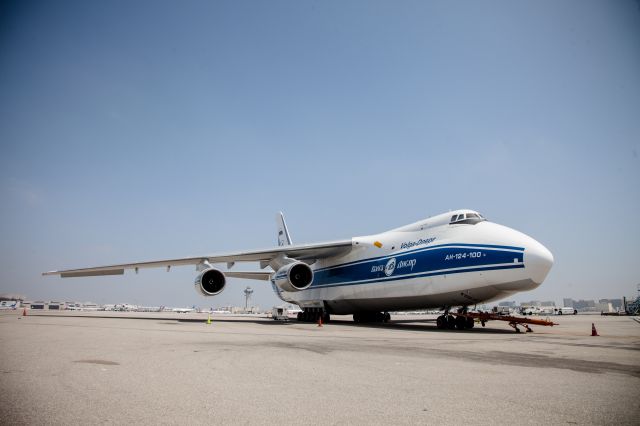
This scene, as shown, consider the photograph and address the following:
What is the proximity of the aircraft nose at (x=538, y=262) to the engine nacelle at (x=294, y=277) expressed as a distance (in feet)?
29.7

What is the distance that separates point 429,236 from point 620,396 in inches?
476

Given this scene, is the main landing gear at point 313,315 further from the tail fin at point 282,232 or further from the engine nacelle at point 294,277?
the tail fin at point 282,232

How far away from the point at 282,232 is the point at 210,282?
33.3 ft

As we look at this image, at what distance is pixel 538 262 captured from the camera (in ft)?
41.7

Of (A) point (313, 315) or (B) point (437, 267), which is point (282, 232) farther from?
(B) point (437, 267)

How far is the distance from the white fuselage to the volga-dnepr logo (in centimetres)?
4

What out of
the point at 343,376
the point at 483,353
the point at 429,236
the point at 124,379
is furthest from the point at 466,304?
the point at 124,379

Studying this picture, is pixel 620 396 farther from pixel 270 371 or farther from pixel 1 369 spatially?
pixel 1 369

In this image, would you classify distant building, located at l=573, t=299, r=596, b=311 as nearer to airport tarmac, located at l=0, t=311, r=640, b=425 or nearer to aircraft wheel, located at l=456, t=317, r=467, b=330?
aircraft wheel, located at l=456, t=317, r=467, b=330

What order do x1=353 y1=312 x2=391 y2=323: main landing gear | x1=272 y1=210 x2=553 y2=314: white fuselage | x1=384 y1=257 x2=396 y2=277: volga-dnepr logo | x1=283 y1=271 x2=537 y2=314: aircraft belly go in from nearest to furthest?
x1=272 y1=210 x2=553 y2=314: white fuselage < x1=283 y1=271 x2=537 y2=314: aircraft belly < x1=384 y1=257 x2=396 y2=277: volga-dnepr logo < x1=353 y1=312 x2=391 y2=323: main landing gear

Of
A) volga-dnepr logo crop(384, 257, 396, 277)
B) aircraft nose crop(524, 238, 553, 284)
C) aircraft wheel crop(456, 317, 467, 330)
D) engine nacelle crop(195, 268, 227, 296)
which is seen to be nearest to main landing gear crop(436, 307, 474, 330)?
aircraft wheel crop(456, 317, 467, 330)

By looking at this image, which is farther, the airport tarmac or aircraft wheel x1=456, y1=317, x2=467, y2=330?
aircraft wheel x1=456, y1=317, x2=467, y2=330

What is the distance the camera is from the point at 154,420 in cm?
314

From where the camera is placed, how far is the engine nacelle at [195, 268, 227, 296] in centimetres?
1927
